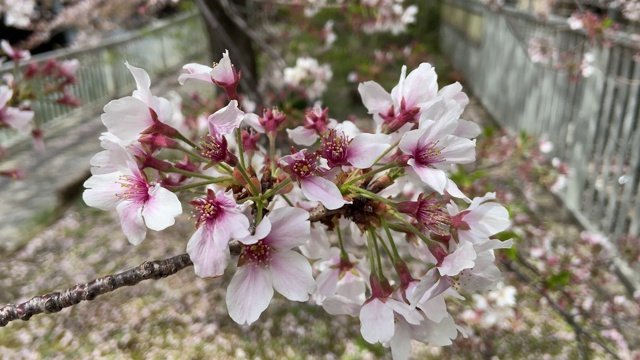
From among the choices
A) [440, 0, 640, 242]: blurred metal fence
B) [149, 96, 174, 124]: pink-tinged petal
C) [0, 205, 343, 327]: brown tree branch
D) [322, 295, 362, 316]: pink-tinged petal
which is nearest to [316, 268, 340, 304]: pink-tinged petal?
[322, 295, 362, 316]: pink-tinged petal

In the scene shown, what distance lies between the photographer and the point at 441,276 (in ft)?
2.44

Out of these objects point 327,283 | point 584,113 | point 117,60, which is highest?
point 327,283

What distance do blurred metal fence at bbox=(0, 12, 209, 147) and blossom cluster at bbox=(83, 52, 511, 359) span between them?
4.56 metres

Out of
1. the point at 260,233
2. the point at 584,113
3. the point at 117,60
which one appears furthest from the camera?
the point at 117,60

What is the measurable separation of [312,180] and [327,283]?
1.02ft

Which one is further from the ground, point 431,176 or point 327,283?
point 431,176

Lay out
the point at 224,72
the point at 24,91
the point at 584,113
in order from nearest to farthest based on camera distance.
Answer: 1. the point at 224,72
2. the point at 24,91
3. the point at 584,113

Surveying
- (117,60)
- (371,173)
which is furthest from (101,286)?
(117,60)

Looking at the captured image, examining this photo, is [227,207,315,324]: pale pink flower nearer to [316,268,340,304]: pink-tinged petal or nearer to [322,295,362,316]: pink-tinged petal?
[322,295,362,316]: pink-tinged petal

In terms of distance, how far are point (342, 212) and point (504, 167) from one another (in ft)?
15.8

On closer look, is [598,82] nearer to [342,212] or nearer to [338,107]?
[342,212]

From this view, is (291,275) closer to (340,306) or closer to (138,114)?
(340,306)

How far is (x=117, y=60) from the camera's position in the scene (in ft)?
26.9

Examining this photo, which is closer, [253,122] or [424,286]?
[424,286]
